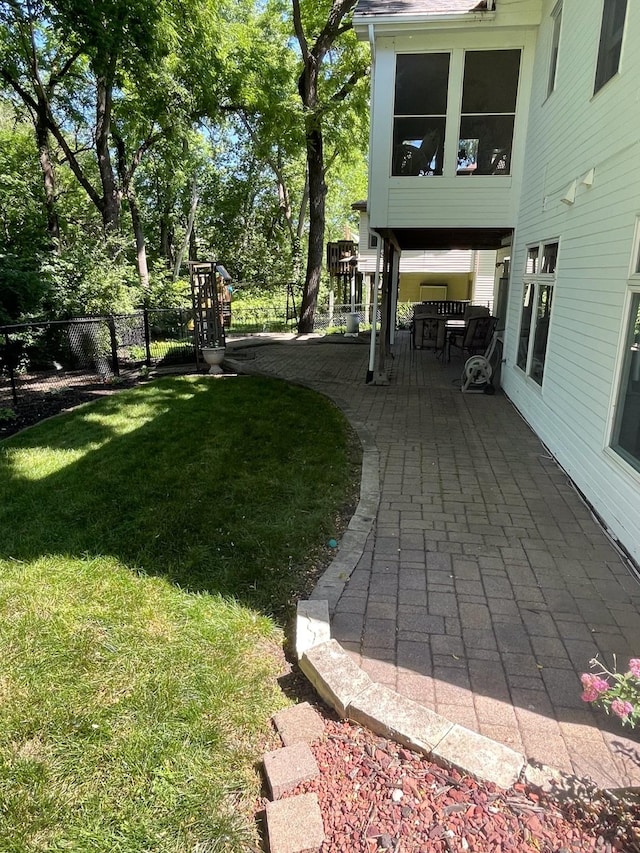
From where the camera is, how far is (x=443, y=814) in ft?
5.73

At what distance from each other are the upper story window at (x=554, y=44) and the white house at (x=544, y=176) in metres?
0.02

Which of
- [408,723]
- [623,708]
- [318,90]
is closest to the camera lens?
[623,708]

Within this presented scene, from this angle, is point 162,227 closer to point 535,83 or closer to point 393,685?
point 535,83

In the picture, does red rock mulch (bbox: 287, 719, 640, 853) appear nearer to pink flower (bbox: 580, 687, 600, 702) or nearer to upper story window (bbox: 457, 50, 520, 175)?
pink flower (bbox: 580, 687, 600, 702)

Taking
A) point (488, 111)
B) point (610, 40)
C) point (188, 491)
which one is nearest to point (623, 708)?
point (188, 491)

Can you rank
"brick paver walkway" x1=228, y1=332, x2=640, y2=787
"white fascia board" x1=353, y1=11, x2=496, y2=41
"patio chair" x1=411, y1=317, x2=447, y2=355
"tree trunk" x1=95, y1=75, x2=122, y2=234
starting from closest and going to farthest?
"brick paver walkway" x1=228, y1=332, x2=640, y2=787
"white fascia board" x1=353, y1=11, x2=496, y2=41
"patio chair" x1=411, y1=317, x2=447, y2=355
"tree trunk" x1=95, y1=75, x2=122, y2=234

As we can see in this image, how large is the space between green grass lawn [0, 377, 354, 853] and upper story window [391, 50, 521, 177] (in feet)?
17.7

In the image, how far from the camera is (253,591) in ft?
9.95

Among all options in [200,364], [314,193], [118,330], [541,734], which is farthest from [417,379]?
[314,193]

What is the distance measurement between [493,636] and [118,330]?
9.59 m

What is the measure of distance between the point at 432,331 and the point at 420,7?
19.5 ft

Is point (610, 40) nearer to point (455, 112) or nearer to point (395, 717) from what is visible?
point (455, 112)

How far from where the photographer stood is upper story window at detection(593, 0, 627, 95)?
13.8 ft

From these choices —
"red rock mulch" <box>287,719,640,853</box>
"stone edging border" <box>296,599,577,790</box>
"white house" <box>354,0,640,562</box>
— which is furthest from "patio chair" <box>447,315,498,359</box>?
"red rock mulch" <box>287,719,640,853</box>
